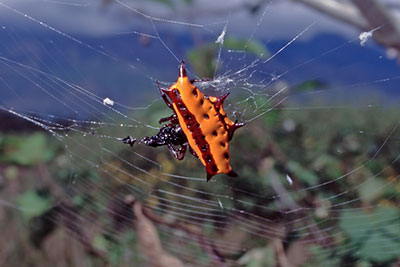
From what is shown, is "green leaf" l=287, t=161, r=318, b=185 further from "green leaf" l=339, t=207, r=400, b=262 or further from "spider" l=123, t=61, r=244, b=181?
"spider" l=123, t=61, r=244, b=181

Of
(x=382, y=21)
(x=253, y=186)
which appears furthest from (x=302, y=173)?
(x=382, y=21)

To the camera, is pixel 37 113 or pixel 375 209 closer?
pixel 37 113

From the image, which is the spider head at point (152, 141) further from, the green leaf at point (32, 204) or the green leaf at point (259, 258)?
the green leaf at point (32, 204)

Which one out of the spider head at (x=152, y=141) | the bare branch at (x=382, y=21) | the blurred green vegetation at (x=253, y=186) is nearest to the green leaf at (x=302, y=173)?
the blurred green vegetation at (x=253, y=186)

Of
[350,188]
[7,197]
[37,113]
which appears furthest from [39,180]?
[350,188]

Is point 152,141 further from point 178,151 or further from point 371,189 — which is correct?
point 371,189

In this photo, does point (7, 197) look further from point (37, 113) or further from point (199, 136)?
point (199, 136)

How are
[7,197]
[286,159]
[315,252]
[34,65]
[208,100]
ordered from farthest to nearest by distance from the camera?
[7,197] → [286,159] → [315,252] → [34,65] → [208,100]
